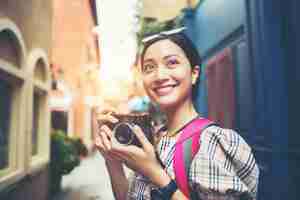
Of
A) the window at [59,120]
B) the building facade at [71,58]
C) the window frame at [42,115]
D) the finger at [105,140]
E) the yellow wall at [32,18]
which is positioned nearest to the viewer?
the finger at [105,140]

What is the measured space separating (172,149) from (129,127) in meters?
0.19

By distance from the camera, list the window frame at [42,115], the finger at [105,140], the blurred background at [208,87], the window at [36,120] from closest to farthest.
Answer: the finger at [105,140] < the blurred background at [208,87] < the window frame at [42,115] < the window at [36,120]

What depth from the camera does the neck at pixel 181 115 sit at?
1.19 meters

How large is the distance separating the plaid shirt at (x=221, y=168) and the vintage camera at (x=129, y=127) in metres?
0.13

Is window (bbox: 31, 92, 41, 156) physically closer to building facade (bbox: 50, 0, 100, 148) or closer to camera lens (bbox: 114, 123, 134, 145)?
camera lens (bbox: 114, 123, 134, 145)

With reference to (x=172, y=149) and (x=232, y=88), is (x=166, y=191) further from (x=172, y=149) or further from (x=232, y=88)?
(x=232, y=88)

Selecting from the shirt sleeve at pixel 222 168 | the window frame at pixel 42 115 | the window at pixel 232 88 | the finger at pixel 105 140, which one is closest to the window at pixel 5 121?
the window frame at pixel 42 115

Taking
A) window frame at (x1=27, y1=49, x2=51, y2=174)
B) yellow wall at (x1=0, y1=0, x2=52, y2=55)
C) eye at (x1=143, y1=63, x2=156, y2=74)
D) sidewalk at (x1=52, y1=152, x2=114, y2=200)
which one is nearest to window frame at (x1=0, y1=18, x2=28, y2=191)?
yellow wall at (x1=0, y1=0, x2=52, y2=55)

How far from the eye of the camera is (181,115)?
120 centimetres

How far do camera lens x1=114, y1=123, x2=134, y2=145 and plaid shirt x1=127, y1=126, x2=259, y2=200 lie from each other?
165 mm

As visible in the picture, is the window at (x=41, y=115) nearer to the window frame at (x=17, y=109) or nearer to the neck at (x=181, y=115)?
the window frame at (x=17, y=109)

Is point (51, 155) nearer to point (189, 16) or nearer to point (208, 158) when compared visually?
point (189, 16)

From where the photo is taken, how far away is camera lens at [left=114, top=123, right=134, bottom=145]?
40.8 inches

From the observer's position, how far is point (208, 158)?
0.96m
